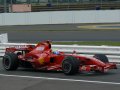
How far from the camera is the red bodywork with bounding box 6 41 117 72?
11.1 m

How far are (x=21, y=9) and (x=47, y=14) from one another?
279 inches

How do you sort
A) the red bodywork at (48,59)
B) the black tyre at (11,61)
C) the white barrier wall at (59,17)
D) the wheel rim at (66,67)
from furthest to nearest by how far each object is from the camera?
the white barrier wall at (59,17) < the black tyre at (11,61) < the wheel rim at (66,67) < the red bodywork at (48,59)

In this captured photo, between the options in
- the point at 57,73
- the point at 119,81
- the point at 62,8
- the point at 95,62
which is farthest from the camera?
the point at 62,8

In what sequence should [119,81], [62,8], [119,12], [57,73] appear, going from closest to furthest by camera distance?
[119,81] → [57,73] → [119,12] → [62,8]

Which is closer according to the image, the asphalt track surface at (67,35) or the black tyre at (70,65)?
the black tyre at (70,65)

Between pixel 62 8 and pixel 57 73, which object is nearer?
pixel 57 73

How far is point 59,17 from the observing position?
38.7 meters

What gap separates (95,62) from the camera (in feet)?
36.6

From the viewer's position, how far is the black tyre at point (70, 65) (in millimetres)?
11086

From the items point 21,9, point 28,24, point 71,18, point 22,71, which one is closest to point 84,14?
point 71,18

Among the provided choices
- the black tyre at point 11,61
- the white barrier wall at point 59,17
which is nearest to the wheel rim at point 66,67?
the black tyre at point 11,61

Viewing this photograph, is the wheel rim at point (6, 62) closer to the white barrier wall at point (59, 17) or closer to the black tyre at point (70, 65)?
the black tyre at point (70, 65)

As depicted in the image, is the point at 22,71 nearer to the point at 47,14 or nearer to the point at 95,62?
the point at 95,62

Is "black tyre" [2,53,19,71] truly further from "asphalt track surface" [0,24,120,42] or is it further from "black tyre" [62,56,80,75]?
"asphalt track surface" [0,24,120,42]
